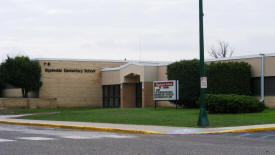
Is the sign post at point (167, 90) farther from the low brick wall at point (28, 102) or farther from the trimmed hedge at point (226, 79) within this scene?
the low brick wall at point (28, 102)

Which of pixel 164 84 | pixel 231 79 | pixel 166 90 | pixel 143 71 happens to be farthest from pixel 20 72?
pixel 231 79

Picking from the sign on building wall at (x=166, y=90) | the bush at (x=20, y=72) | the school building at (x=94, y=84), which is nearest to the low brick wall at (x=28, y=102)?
the school building at (x=94, y=84)

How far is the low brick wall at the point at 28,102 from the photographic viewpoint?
47375mm

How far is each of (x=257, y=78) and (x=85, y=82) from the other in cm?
2296

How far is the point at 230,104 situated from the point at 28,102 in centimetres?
2620

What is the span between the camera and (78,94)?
52.6 meters

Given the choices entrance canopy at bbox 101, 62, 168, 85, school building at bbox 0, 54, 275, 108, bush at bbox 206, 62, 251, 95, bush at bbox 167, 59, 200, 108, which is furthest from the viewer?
school building at bbox 0, 54, 275, 108

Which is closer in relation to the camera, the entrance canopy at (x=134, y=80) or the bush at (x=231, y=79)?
the bush at (x=231, y=79)

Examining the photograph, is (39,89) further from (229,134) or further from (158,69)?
(229,134)

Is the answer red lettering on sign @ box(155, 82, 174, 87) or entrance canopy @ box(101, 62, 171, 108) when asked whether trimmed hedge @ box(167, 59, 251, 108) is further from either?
entrance canopy @ box(101, 62, 171, 108)

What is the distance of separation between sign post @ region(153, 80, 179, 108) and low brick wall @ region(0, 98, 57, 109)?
16.6 metres

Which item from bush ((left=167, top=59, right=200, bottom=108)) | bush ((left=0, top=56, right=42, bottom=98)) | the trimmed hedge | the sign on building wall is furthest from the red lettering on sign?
bush ((left=0, top=56, right=42, bottom=98))

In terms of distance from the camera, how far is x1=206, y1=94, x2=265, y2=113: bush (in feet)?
92.8

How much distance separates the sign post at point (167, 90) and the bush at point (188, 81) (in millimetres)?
1151
